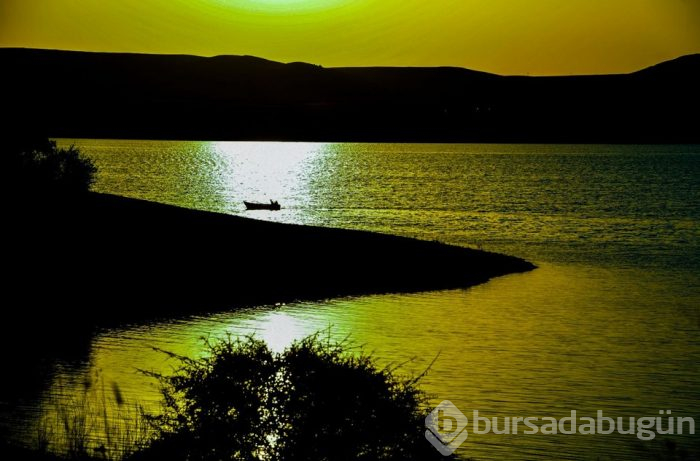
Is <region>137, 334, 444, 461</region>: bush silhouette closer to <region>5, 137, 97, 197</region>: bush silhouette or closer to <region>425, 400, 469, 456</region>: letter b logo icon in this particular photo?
<region>425, 400, 469, 456</region>: letter b logo icon

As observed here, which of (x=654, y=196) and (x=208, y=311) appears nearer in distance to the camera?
(x=208, y=311)

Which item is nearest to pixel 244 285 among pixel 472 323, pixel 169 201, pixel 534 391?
pixel 472 323

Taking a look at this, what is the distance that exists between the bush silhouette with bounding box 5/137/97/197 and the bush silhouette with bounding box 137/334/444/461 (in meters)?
39.4

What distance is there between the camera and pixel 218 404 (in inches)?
679

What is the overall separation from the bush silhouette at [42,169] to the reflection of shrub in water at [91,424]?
Result: 27.0 meters

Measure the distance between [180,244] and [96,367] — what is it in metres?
19.2

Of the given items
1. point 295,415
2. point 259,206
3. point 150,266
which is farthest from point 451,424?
point 259,206

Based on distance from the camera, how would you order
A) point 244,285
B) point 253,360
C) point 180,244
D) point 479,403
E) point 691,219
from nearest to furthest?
1. point 253,360
2. point 479,403
3. point 244,285
4. point 180,244
5. point 691,219

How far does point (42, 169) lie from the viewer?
66.0 meters

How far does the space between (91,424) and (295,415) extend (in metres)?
8.28

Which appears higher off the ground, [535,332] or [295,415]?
[295,415]

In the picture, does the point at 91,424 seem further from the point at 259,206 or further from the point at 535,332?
the point at 259,206

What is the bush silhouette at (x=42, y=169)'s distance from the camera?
55.8 m

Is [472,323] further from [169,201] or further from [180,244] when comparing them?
[169,201]
